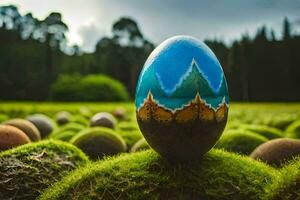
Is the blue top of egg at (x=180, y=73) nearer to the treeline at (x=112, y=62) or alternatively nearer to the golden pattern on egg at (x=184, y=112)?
the golden pattern on egg at (x=184, y=112)

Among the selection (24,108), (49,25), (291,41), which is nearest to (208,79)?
(24,108)

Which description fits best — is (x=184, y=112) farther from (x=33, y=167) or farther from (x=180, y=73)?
(x=33, y=167)

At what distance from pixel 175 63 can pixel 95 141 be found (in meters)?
7.14

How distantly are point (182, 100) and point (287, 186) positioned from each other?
1863 millimetres

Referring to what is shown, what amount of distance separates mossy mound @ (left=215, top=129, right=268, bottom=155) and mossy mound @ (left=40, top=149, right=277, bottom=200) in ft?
19.5

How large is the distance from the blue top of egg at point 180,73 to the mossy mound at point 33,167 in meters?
2.36

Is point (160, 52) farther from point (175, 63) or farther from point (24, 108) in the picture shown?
point (24, 108)

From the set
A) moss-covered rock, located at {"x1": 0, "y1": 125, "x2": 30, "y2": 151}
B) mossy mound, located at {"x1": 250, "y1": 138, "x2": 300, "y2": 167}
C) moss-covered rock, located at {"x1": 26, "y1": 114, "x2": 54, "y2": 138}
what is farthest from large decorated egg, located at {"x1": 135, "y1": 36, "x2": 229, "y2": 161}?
moss-covered rock, located at {"x1": 26, "y1": 114, "x2": 54, "y2": 138}

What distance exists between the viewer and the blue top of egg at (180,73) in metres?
7.05

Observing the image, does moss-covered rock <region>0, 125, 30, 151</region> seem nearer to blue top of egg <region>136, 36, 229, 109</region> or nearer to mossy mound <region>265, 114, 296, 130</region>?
blue top of egg <region>136, 36, 229, 109</region>

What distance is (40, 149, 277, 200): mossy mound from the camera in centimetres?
684

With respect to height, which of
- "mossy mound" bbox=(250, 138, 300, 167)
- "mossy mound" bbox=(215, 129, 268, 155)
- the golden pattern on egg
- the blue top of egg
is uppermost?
the blue top of egg

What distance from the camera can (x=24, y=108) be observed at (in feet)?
119

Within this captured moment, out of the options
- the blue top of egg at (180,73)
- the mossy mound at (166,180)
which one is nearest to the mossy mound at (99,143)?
the mossy mound at (166,180)
